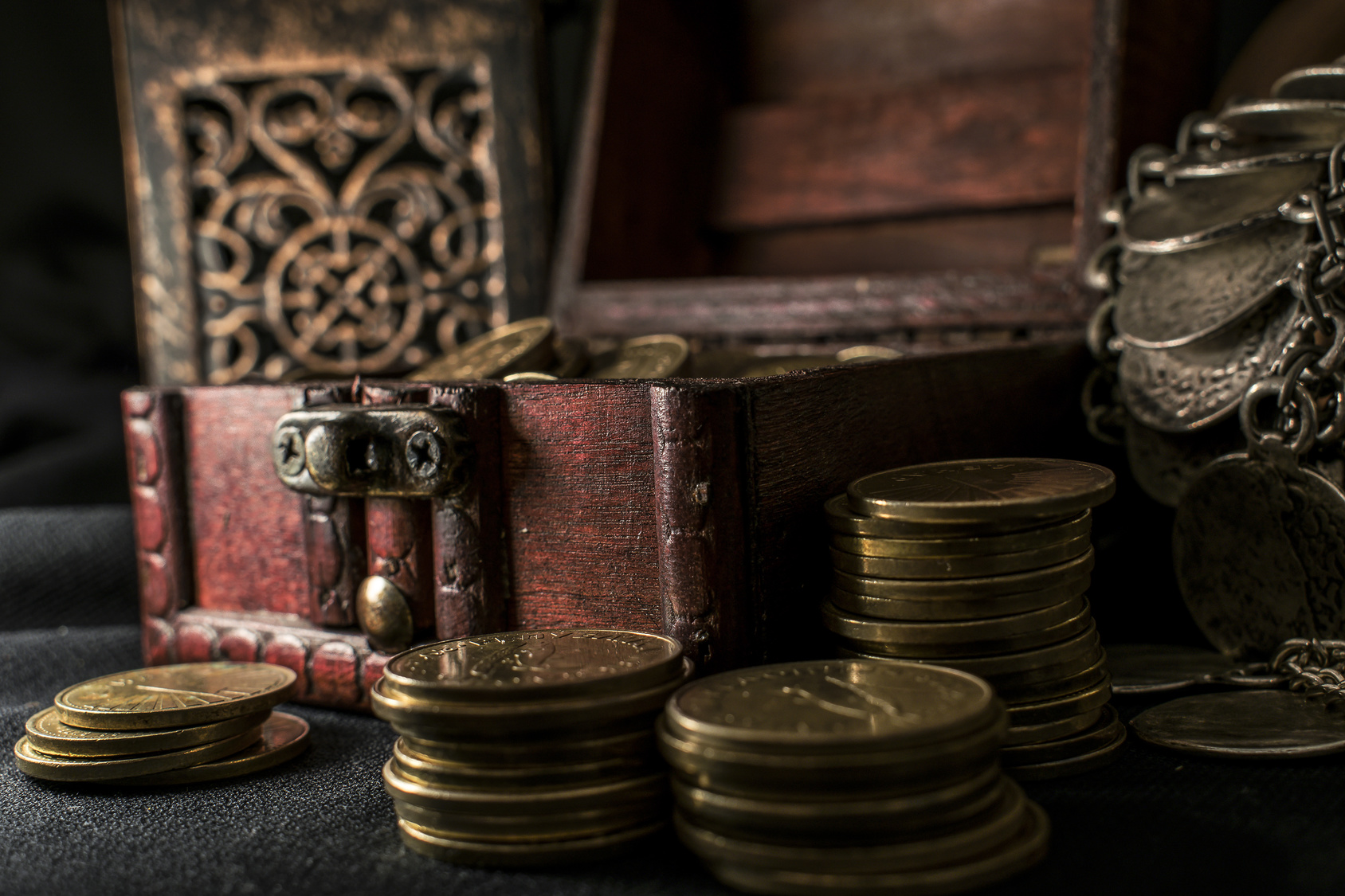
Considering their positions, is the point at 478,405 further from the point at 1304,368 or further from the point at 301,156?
the point at 301,156

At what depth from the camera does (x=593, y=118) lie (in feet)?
7.36

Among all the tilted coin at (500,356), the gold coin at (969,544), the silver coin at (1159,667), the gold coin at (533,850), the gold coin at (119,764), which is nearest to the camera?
the gold coin at (533,850)

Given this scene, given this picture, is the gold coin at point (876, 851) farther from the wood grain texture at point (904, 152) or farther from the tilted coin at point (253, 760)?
the wood grain texture at point (904, 152)

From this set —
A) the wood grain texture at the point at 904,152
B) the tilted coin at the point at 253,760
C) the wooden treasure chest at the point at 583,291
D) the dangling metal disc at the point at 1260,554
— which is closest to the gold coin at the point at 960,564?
the wooden treasure chest at the point at 583,291

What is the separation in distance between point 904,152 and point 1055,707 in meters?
1.40

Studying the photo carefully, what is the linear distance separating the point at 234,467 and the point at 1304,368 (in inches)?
51.3

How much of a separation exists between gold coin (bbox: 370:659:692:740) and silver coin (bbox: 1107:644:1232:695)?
0.59 meters

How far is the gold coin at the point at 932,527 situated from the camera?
1062 mm

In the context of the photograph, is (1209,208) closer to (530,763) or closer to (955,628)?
(955,628)

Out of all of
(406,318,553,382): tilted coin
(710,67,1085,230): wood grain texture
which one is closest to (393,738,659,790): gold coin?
(406,318,553,382): tilted coin

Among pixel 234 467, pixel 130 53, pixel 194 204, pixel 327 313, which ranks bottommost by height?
pixel 234 467

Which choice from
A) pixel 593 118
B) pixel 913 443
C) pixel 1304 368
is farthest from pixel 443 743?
pixel 593 118

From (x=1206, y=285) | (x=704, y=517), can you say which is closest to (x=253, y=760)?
(x=704, y=517)

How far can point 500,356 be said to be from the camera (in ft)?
5.24
